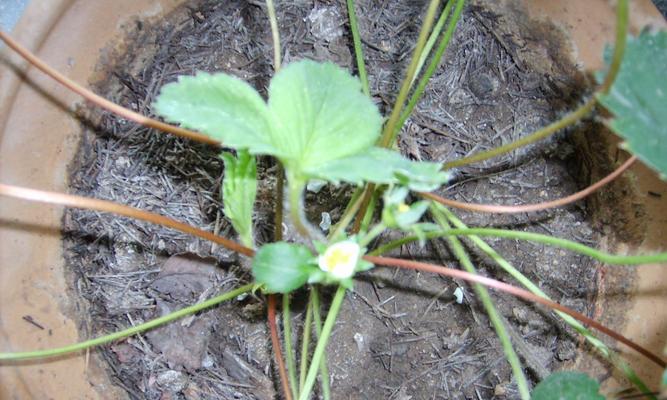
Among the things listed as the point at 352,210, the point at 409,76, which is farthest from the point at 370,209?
the point at 409,76

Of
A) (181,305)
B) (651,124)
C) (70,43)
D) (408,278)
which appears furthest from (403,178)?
(70,43)

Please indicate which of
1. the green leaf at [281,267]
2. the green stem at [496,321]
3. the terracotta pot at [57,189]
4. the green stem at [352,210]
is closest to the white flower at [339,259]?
the green leaf at [281,267]

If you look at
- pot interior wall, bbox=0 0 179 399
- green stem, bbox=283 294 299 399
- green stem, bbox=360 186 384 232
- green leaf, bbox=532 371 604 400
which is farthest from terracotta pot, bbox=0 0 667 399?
green stem, bbox=360 186 384 232

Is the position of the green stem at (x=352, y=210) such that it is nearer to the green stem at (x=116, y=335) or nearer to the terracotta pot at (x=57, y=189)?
the green stem at (x=116, y=335)

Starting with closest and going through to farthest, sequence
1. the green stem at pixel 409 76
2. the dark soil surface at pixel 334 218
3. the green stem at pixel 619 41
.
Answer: the green stem at pixel 619 41, the green stem at pixel 409 76, the dark soil surface at pixel 334 218

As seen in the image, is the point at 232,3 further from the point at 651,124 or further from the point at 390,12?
the point at 651,124

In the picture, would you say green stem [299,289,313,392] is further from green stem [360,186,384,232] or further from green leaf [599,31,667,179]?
green leaf [599,31,667,179]

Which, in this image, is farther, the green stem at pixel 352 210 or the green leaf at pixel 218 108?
the green stem at pixel 352 210
